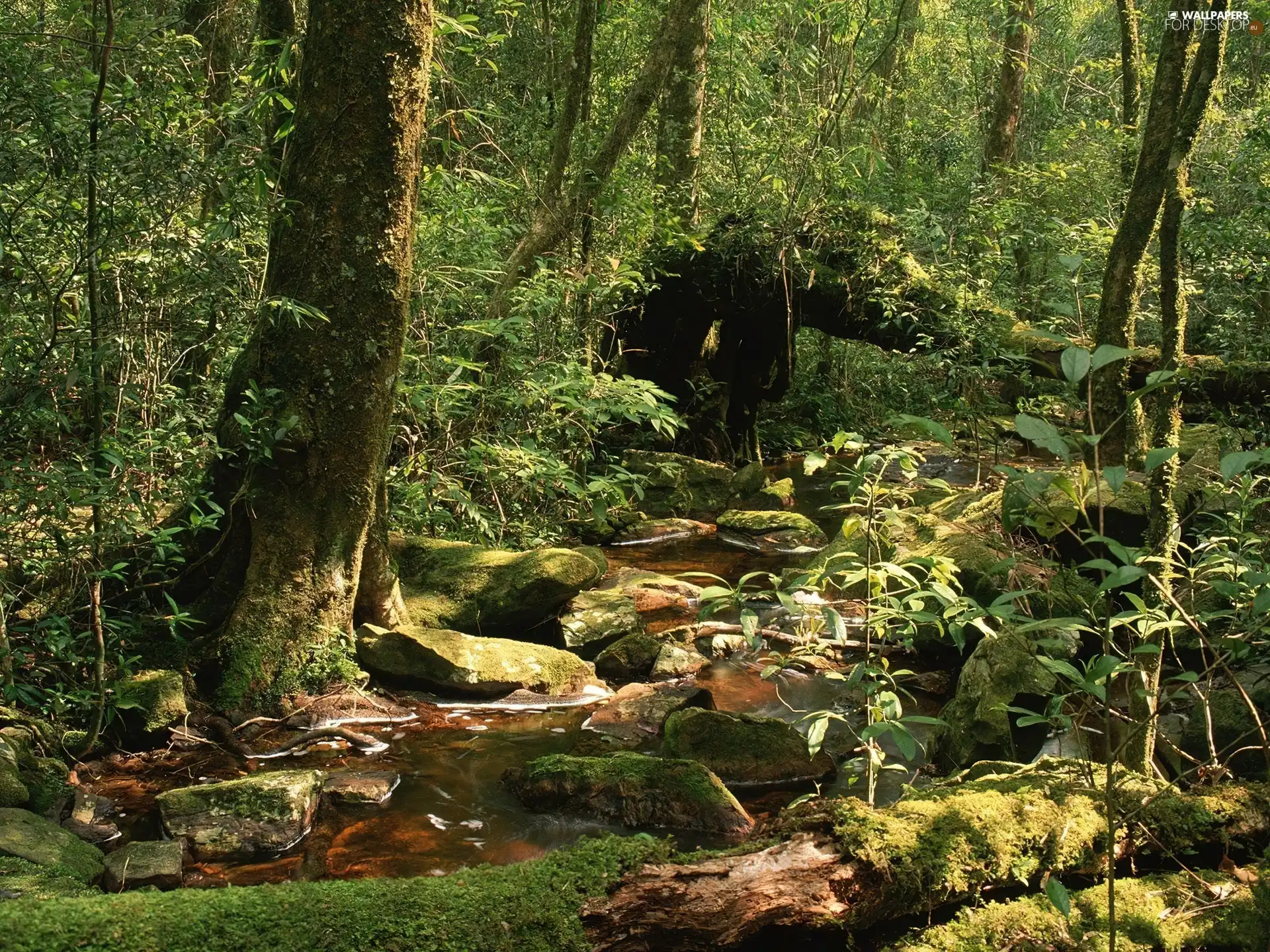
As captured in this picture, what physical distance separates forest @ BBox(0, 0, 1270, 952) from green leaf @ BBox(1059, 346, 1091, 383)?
0.05 feet

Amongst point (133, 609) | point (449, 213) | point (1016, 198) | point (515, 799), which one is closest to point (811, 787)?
point (515, 799)

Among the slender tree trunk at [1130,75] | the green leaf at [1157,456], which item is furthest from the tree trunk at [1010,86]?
the green leaf at [1157,456]

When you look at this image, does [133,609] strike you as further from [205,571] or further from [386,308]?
[386,308]

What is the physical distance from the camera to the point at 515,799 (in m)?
4.70

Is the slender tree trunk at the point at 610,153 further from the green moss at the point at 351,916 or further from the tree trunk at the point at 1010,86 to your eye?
the green moss at the point at 351,916

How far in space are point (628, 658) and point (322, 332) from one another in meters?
2.86

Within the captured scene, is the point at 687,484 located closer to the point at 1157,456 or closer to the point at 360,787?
the point at 360,787

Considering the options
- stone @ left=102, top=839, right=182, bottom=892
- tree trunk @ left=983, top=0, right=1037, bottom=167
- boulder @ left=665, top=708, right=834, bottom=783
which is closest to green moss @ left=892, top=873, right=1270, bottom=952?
boulder @ left=665, top=708, right=834, bottom=783

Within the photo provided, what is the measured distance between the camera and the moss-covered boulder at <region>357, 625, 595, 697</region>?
19.4ft

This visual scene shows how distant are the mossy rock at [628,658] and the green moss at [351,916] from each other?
4.02 metres

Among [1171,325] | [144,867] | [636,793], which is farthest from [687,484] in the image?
[144,867]

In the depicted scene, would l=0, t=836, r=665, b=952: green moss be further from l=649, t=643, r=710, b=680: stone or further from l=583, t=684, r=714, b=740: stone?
l=649, t=643, r=710, b=680: stone

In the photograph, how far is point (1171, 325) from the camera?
390cm

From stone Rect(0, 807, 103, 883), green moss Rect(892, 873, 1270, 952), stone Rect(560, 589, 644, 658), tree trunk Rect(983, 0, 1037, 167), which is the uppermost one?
tree trunk Rect(983, 0, 1037, 167)
